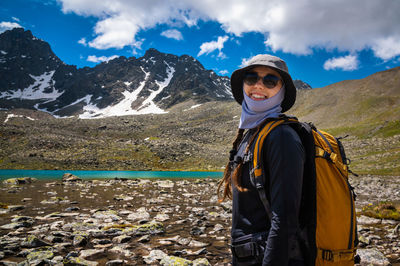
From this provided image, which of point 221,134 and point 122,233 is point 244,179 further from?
point 221,134

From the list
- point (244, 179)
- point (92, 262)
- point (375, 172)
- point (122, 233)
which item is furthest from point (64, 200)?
point (375, 172)

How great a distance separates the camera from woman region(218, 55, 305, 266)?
2.25m

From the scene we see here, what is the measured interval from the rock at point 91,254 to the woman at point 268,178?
5248mm

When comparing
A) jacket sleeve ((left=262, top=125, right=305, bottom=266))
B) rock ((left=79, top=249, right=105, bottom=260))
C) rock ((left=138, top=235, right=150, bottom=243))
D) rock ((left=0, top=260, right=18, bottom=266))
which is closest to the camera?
jacket sleeve ((left=262, top=125, right=305, bottom=266))

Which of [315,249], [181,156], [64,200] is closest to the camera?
[315,249]

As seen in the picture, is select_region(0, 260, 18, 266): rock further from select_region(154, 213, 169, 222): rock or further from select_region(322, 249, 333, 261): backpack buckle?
select_region(322, 249, 333, 261): backpack buckle

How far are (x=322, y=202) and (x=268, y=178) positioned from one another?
23.0 inches

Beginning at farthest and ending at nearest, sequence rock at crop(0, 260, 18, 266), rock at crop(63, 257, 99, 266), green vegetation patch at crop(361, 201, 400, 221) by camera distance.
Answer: green vegetation patch at crop(361, 201, 400, 221) → rock at crop(63, 257, 99, 266) → rock at crop(0, 260, 18, 266)

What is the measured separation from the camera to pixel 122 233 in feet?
28.2

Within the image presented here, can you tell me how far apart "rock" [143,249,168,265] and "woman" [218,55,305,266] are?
416cm

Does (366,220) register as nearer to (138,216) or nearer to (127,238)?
(127,238)

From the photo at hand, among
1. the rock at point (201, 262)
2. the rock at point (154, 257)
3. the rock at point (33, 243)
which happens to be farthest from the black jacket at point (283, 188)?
the rock at point (33, 243)

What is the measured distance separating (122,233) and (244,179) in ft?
24.3

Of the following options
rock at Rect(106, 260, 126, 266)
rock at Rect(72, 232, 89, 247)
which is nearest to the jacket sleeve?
rock at Rect(106, 260, 126, 266)
